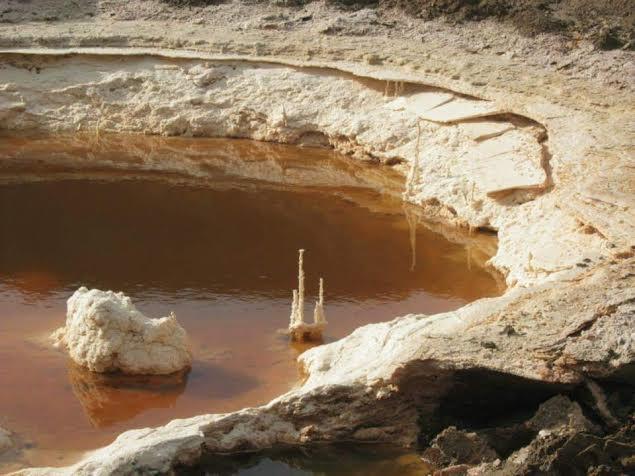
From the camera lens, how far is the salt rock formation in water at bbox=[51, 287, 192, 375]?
28.4ft

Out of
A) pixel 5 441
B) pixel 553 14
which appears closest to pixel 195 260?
pixel 5 441

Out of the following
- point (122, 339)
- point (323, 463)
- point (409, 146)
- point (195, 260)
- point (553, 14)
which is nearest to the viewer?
point (323, 463)

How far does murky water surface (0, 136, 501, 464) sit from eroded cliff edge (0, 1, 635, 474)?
548 millimetres

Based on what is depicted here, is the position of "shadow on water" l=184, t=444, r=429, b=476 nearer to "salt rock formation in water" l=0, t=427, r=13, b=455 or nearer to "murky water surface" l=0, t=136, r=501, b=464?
"murky water surface" l=0, t=136, r=501, b=464

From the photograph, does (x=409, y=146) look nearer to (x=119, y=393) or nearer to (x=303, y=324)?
(x=303, y=324)

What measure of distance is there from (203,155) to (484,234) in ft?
18.6

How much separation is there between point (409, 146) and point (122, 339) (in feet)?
24.0

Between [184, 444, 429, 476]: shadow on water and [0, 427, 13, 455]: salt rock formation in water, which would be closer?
[184, 444, 429, 476]: shadow on water

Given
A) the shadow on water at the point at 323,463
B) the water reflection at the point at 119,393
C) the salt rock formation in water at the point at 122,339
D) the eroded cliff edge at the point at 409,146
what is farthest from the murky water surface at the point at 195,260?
the shadow on water at the point at 323,463

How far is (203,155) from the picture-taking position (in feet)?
52.8

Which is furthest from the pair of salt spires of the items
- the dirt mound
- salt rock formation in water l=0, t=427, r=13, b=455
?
the dirt mound

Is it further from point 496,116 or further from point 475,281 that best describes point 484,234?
point 496,116

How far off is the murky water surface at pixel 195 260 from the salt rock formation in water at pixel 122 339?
0.14 meters

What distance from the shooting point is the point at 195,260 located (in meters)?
11.4
